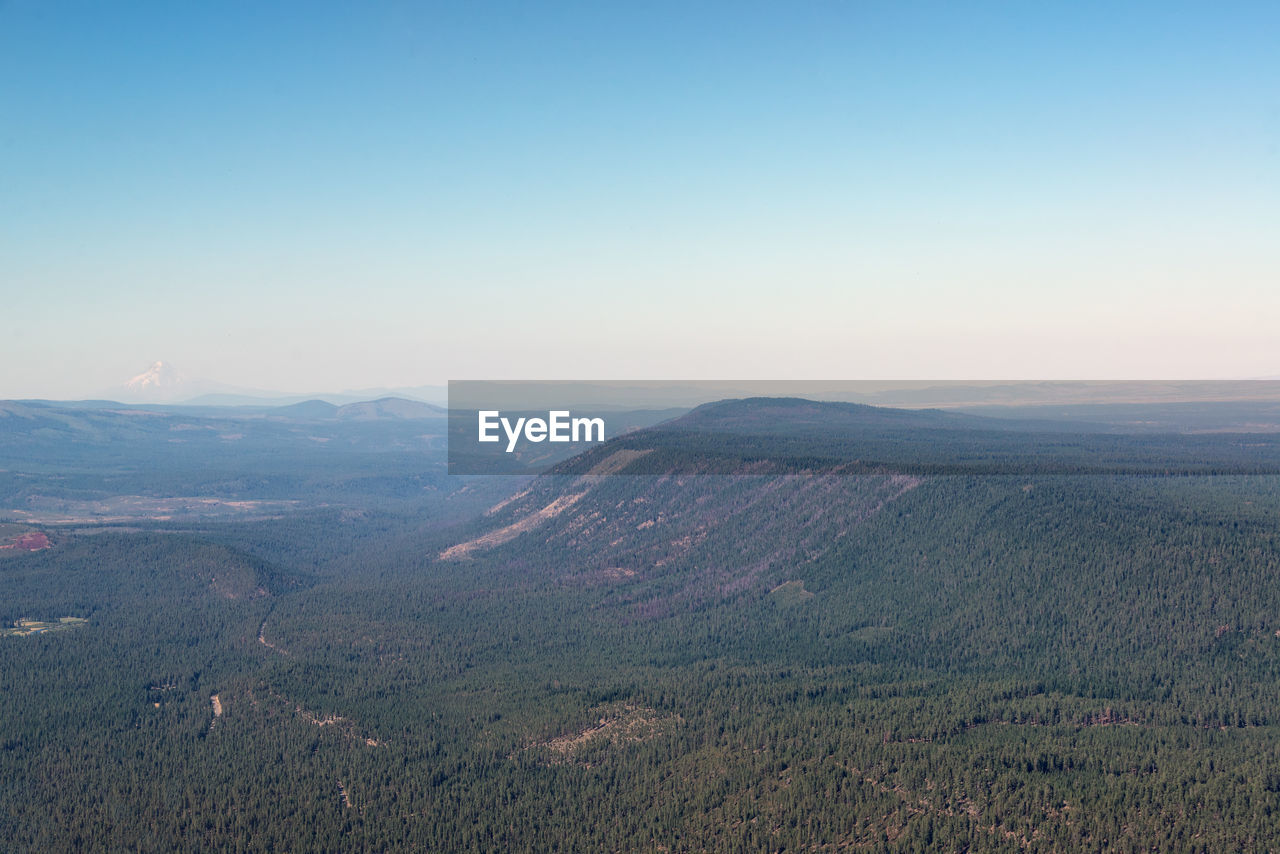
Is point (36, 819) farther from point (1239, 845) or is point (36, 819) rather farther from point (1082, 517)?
point (1082, 517)

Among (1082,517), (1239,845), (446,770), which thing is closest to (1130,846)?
(1239,845)

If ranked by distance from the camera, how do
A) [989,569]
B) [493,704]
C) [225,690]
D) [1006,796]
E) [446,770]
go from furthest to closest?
[989,569] < [225,690] < [493,704] < [446,770] < [1006,796]

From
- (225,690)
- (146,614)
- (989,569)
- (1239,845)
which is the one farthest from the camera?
(146,614)

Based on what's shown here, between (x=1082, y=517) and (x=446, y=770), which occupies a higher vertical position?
(x=1082, y=517)

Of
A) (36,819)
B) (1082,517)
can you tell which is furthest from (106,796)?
(1082,517)

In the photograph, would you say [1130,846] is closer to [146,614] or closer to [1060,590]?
[1060,590]

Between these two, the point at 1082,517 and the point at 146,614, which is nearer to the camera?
the point at 1082,517

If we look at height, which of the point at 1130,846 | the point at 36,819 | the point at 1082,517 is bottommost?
the point at 36,819
